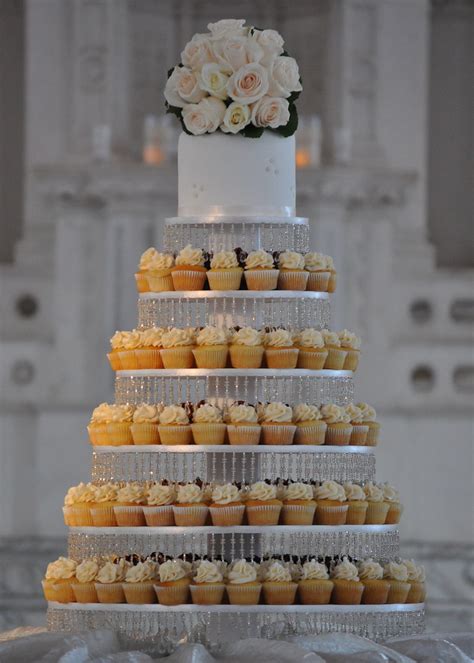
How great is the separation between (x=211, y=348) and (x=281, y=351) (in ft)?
0.89

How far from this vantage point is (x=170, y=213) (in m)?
13.8

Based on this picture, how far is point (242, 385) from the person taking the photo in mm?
7227

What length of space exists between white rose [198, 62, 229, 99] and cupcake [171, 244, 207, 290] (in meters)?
0.67

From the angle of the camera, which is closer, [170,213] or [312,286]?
[312,286]

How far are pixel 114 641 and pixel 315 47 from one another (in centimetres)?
869

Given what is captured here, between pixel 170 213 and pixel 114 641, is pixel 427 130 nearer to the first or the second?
pixel 170 213

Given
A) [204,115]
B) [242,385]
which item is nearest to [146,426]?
[242,385]

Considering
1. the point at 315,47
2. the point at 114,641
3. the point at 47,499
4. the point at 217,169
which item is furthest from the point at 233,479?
the point at 315,47

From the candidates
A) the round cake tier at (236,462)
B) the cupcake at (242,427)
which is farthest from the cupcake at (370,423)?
the cupcake at (242,427)

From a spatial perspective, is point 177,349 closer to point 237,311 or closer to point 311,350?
point 237,311

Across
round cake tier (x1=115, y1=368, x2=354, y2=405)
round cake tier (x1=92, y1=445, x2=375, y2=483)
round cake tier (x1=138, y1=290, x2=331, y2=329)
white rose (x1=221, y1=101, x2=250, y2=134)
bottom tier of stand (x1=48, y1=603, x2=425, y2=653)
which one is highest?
white rose (x1=221, y1=101, x2=250, y2=134)

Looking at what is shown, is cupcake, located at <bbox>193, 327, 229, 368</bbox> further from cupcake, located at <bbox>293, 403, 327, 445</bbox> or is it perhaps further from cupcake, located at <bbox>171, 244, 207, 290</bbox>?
cupcake, located at <bbox>293, 403, 327, 445</bbox>

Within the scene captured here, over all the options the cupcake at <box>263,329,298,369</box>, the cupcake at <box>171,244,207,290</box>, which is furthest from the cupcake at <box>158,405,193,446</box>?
the cupcake at <box>171,244,207,290</box>

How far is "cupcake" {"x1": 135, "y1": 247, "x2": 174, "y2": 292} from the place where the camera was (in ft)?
23.9
